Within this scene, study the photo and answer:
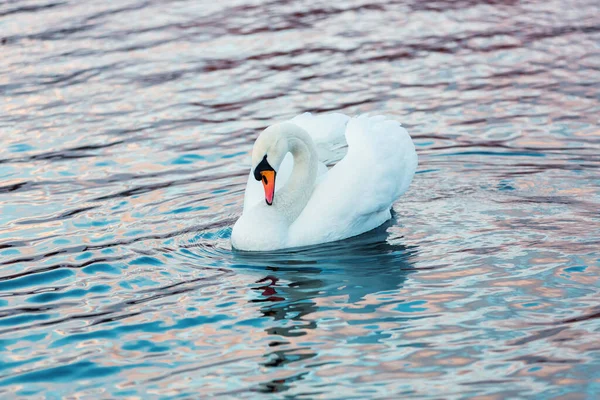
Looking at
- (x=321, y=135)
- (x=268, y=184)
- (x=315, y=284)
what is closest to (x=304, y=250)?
(x=268, y=184)

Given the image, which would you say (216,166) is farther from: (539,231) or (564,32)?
(564,32)

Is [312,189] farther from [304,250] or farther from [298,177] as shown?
[304,250]

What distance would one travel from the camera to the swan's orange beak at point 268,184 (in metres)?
7.89

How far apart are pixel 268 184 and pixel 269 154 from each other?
0.25 meters

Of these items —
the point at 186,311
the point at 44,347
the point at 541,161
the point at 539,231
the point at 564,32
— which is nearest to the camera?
the point at 44,347

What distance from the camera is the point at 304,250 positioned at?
807cm

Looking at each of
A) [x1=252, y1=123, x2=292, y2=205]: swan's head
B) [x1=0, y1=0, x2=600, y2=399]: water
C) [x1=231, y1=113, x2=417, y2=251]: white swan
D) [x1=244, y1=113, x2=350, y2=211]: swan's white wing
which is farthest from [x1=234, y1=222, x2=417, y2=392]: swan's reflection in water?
[x1=244, y1=113, x2=350, y2=211]: swan's white wing

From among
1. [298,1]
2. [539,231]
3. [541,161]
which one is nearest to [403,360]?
[539,231]

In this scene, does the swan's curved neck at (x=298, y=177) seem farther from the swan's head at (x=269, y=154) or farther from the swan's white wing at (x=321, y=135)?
the swan's white wing at (x=321, y=135)

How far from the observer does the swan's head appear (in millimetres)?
7781

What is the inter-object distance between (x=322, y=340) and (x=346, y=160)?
2427 mm

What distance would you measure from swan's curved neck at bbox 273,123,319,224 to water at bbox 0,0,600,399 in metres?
0.44

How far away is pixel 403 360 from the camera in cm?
591

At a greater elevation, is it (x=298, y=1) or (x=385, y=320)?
(x=298, y=1)
